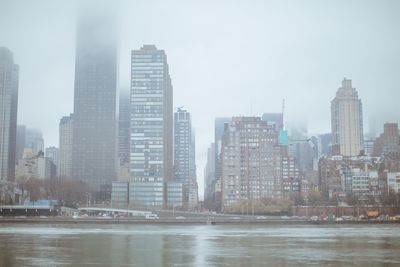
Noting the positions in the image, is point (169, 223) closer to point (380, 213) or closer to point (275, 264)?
point (380, 213)

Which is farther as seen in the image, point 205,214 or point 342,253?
point 205,214

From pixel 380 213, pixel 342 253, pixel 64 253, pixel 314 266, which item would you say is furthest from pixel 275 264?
pixel 380 213

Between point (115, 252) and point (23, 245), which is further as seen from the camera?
point (23, 245)

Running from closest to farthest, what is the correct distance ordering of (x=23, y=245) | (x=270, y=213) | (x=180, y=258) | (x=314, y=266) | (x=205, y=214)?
(x=314, y=266), (x=180, y=258), (x=23, y=245), (x=205, y=214), (x=270, y=213)

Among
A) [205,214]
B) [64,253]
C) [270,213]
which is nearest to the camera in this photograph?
[64,253]

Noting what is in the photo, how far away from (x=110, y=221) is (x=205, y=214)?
34383mm

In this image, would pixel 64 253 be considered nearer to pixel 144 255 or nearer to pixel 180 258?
pixel 144 255

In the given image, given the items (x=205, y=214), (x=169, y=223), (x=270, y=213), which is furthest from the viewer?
(x=270, y=213)

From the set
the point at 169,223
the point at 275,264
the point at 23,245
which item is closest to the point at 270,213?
the point at 169,223

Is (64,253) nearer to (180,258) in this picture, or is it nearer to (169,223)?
(180,258)

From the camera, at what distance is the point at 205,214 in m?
182

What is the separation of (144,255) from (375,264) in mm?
19182

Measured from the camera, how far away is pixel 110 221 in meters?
161

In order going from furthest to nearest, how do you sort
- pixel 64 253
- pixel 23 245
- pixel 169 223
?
pixel 169 223, pixel 23 245, pixel 64 253
